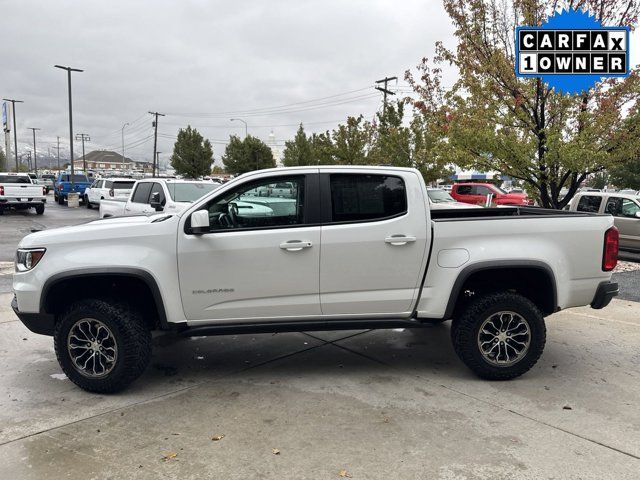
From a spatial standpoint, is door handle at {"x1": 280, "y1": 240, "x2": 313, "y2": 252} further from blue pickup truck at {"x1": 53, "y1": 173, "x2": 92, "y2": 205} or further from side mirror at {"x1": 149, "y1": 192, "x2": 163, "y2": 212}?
blue pickup truck at {"x1": 53, "y1": 173, "x2": 92, "y2": 205}

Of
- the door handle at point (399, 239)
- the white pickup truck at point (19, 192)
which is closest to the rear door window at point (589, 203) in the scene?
the door handle at point (399, 239)

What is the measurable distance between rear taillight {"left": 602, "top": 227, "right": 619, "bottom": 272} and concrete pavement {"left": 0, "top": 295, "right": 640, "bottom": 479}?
1.04 metres

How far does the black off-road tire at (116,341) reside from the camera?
157 inches

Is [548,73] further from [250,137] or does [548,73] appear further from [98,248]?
[250,137]

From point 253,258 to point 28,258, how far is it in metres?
1.88

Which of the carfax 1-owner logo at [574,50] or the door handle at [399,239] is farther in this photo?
the carfax 1-owner logo at [574,50]

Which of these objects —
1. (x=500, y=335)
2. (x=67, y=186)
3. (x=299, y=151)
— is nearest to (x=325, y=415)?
(x=500, y=335)

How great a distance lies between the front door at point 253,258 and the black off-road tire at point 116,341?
1.46ft

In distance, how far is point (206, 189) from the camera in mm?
11062

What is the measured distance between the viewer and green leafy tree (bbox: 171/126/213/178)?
2073 inches

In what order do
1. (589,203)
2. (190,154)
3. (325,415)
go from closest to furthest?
(325,415) → (589,203) → (190,154)

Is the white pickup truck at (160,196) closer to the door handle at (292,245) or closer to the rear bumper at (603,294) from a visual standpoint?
the door handle at (292,245)

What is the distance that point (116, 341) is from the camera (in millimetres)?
4012

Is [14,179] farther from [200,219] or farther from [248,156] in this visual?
[248,156]
